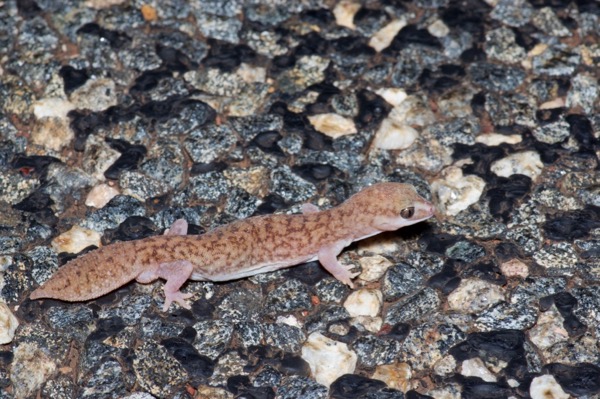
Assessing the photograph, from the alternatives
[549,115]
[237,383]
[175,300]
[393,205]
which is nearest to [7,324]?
[175,300]

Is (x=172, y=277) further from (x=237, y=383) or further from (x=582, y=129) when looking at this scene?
(x=582, y=129)

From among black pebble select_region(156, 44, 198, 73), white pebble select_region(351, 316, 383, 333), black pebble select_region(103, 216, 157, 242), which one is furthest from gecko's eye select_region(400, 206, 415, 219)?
black pebble select_region(156, 44, 198, 73)

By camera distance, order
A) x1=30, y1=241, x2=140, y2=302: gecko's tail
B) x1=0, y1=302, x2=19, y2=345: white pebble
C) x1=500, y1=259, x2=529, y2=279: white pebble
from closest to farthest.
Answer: x1=0, y1=302, x2=19, y2=345: white pebble → x1=30, y1=241, x2=140, y2=302: gecko's tail → x1=500, y1=259, x2=529, y2=279: white pebble

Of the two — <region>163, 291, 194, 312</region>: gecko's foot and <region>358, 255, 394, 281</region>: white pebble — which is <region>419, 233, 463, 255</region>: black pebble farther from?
<region>163, 291, 194, 312</region>: gecko's foot

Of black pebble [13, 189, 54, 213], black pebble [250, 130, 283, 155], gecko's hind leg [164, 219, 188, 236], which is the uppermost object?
black pebble [250, 130, 283, 155]

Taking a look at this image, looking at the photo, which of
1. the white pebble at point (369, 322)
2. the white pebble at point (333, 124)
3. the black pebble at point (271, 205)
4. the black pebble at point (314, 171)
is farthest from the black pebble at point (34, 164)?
the white pebble at point (369, 322)

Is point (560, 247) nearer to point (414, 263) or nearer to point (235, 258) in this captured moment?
point (414, 263)
